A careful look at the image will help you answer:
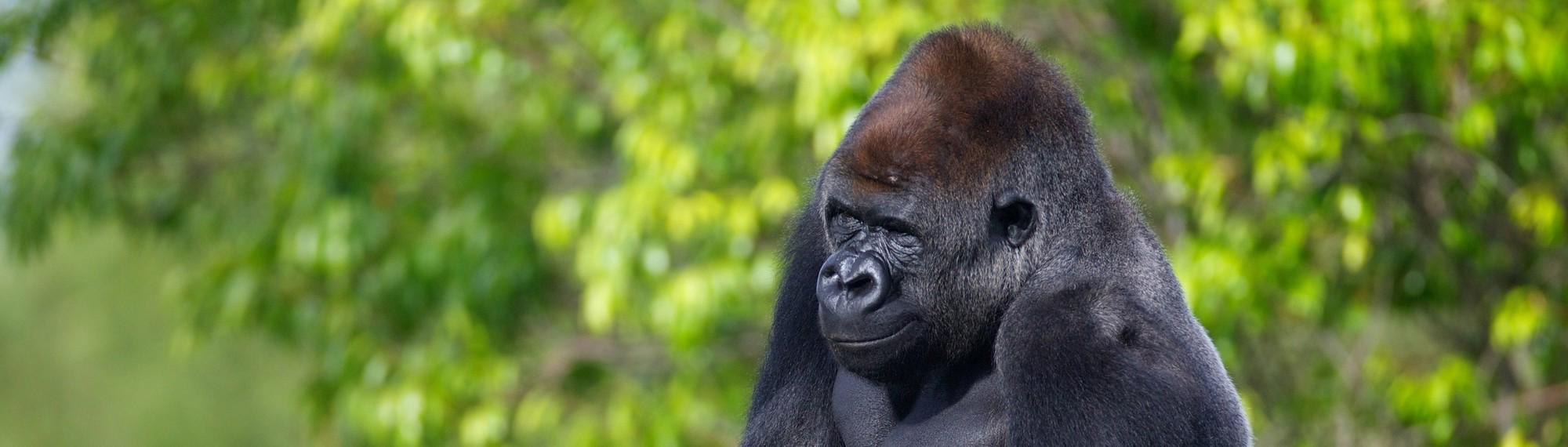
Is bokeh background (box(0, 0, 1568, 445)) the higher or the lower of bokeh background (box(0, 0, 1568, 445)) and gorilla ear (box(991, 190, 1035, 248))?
the higher

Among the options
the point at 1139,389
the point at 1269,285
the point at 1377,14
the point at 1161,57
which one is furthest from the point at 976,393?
the point at 1161,57

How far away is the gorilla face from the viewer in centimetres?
330

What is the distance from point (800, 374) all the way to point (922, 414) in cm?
40

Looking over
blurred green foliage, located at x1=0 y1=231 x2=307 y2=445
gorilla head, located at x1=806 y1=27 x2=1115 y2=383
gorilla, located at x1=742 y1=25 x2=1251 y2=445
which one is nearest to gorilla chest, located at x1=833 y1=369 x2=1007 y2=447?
gorilla, located at x1=742 y1=25 x2=1251 y2=445

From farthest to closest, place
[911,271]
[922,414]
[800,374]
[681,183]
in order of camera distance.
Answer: [681,183] → [800,374] → [922,414] → [911,271]

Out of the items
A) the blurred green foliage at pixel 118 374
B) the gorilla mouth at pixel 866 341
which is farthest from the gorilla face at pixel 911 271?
the blurred green foliage at pixel 118 374

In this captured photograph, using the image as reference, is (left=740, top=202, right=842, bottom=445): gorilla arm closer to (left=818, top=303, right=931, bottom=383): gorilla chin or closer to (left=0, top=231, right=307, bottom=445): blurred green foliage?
(left=818, top=303, right=931, bottom=383): gorilla chin

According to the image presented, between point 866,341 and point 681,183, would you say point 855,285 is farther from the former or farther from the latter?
point 681,183

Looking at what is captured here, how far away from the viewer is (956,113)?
3418mm

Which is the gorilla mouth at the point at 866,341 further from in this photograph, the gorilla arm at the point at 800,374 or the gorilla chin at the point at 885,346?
the gorilla arm at the point at 800,374

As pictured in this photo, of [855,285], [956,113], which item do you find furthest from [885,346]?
[956,113]

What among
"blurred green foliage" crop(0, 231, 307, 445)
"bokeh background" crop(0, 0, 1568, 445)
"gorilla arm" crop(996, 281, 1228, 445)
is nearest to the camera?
"gorilla arm" crop(996, 281, 1228, 445)

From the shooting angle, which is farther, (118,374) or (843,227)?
(118,374)

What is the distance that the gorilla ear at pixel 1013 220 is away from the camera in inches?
135
